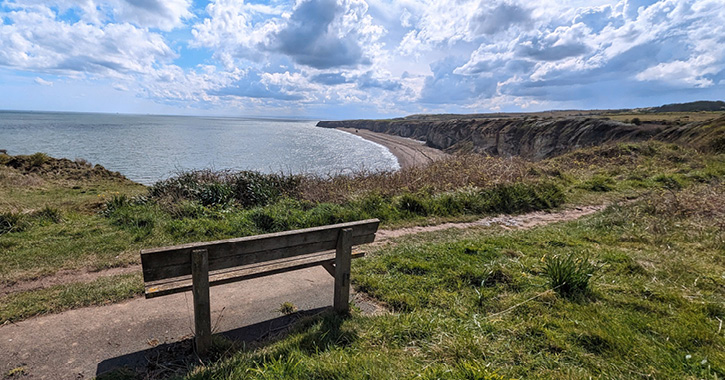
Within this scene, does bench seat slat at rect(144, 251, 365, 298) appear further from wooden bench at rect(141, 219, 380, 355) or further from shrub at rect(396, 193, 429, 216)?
shrub at rect(396, 193, 429, 216)

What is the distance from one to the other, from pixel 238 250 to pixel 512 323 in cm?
265

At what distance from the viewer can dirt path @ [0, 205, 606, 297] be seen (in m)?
4.75

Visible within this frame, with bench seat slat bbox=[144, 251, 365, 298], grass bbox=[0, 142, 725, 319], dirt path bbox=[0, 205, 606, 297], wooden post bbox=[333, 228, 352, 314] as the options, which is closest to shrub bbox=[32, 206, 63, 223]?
grass bbox=[0, 142, 725, 319]

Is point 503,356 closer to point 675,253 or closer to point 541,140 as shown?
point 675,253

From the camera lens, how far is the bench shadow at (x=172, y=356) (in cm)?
290

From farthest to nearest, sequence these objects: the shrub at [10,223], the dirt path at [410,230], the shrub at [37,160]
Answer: the shrub at [37,160], the shrub at [10,223], the dirt path at [410,230]

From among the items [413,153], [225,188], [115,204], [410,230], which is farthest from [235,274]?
[413,153]

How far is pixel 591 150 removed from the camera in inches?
859

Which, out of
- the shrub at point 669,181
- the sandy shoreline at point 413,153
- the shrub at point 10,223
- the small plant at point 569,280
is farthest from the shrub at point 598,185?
the shrub at point 10,223

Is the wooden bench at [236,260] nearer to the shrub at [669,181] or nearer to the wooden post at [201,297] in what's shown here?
the wooden post at [201,297]

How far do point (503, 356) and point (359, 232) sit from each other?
5.85 feet

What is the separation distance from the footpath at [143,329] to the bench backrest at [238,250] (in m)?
0.86

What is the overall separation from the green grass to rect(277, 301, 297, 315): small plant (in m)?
0.44

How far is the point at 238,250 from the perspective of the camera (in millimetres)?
3068
